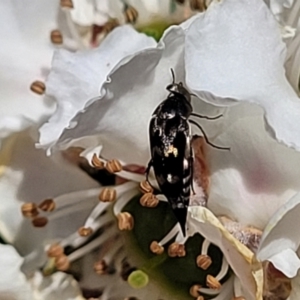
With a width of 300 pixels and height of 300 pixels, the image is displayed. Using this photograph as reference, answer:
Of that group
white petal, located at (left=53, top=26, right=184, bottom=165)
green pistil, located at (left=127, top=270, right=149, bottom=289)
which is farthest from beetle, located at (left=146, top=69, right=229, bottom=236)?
green pistil, located at (left=127, top=270, right=149, bottom=289)

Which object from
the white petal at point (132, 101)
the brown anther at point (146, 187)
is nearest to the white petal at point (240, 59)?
the white petal at point (132, 101)

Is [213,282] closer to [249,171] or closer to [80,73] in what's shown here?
[249,171]

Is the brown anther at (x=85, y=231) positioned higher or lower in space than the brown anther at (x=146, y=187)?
lower

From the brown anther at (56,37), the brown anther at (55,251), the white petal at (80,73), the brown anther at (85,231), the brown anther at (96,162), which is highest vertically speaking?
the white petal at (80,73)

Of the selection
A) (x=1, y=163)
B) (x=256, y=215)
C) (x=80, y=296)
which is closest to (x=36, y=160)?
(x=1, y=163)

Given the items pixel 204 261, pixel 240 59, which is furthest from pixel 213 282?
pixel 240 59

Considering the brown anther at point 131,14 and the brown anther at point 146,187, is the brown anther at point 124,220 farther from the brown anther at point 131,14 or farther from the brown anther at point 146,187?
the brown anther at point 131,14
